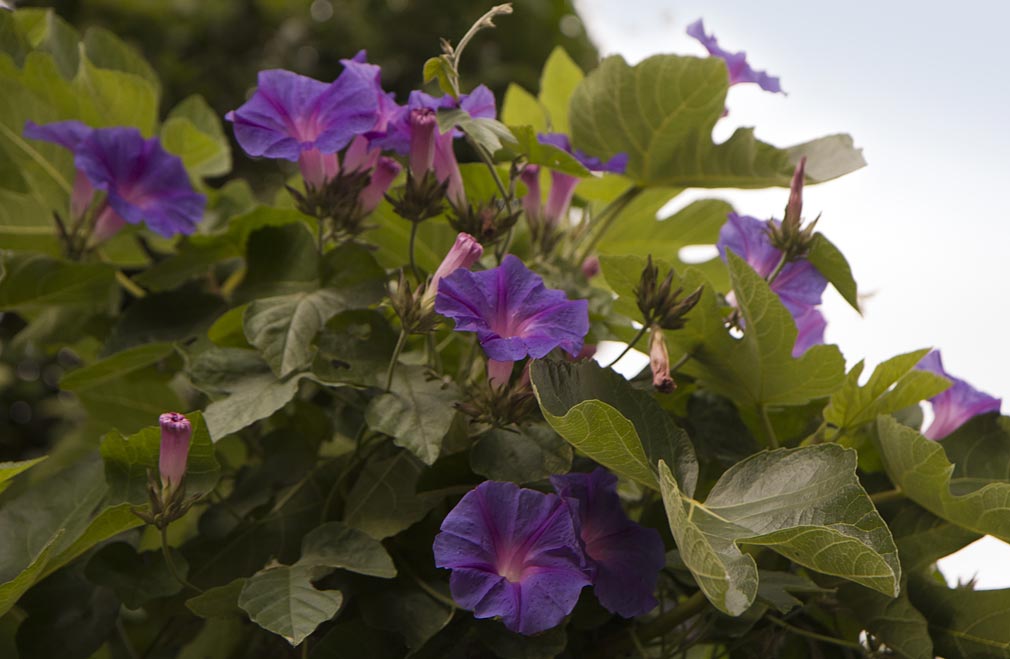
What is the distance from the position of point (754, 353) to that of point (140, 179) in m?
0.39

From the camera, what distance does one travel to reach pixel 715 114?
0.66m

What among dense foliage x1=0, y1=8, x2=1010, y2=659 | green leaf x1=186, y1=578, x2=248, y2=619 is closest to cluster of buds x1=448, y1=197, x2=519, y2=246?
dense foliage x1=0, y1=8, x2=1010, y2=659

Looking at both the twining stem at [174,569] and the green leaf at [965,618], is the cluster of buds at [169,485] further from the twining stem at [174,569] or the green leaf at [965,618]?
the green leaf at [965,618]

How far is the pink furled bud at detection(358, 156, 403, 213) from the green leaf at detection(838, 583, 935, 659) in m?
0.33

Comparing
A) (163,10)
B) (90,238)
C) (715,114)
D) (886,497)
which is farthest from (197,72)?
(886,497)

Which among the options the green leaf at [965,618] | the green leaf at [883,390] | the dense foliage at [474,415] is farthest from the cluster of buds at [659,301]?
the green leaf at [965,618]

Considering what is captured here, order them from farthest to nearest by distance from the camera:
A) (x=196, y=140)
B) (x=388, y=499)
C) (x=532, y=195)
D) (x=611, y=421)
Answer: (x=196, y=140)
(x=532, y=195)
(x=388, y=499)
(x=611, y=421)

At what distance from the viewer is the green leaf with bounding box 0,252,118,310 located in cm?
68

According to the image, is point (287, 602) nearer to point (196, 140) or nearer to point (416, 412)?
point (416, 412)

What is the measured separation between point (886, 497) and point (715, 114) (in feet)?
0.82

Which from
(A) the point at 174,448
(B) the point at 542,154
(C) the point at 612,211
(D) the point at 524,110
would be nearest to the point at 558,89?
(D) the point at 524,110

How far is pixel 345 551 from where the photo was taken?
0.52 m

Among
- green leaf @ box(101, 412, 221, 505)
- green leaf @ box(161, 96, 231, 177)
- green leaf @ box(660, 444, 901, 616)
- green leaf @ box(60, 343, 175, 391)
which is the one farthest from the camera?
green leaf @ box(161, 96, 231, 177)

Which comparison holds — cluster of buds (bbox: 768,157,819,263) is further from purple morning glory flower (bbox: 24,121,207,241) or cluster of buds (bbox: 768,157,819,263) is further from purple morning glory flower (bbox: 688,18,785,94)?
purple morning glory flower (bbox: 24,121,207,241)
